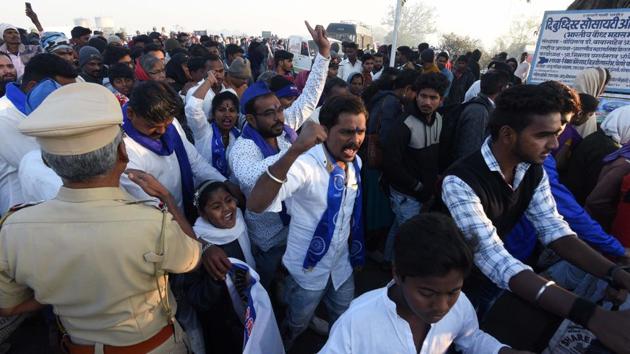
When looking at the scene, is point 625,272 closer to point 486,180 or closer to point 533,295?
point 533,295

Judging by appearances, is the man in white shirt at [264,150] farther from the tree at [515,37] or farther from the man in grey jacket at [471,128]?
the tree at [515,37]

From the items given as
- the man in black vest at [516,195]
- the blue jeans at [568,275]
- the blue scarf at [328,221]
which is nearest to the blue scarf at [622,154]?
the blue jeans at [568,275]

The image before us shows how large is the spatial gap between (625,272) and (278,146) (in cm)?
224

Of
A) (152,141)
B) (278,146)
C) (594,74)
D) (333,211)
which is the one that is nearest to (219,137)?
(278,146)

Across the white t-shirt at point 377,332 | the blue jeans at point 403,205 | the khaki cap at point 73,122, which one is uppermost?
the khaki cap at point 73,122

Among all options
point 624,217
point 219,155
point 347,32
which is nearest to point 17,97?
point 219,155

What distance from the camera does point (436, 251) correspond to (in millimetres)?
1234

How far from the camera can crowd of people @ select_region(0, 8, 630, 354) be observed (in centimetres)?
127

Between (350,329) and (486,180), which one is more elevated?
(486,180)

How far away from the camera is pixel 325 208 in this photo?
7.32 feet

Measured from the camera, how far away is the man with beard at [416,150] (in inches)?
131

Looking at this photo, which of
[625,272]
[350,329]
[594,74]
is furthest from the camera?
[594,74]

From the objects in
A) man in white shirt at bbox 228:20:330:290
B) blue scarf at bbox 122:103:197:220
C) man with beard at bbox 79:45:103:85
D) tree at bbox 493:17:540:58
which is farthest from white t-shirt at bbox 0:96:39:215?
tree at bbox 493:17:540:58

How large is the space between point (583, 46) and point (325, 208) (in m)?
5.66
